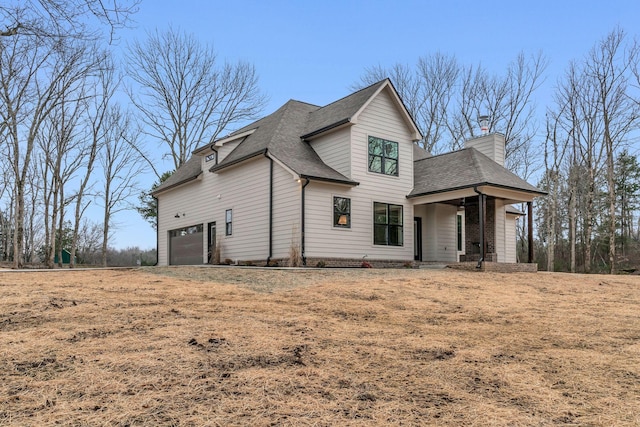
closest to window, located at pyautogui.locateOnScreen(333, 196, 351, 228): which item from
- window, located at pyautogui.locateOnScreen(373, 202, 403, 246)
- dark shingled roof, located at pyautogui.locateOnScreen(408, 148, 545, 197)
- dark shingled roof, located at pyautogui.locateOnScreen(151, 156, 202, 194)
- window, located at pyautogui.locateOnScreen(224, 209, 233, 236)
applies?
window, located at pyautogui.locateOnScreen(373, 202, 403, 246)

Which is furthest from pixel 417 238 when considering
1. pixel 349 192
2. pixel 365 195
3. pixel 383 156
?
pixel 349 192

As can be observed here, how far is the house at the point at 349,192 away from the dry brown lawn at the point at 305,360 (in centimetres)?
680

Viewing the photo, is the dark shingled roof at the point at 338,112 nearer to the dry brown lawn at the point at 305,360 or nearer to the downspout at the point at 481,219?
the downspout at the point at 481,219

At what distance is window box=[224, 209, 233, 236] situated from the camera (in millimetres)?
16769

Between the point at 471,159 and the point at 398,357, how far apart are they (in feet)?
43.4

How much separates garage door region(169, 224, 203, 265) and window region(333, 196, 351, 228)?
689 cm

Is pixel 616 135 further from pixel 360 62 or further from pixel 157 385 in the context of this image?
pixel 157 385

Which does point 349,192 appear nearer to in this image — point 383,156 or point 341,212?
point 341,212

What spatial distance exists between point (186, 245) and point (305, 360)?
55.2 feet

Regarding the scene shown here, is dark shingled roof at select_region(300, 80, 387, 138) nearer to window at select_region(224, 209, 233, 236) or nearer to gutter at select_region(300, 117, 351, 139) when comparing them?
gutter at select_region(300, 117, 351, 139)

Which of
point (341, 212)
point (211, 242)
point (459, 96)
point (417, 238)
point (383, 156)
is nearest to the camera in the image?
point (341, 212)

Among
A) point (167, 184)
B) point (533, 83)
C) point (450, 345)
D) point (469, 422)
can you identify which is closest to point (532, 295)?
point (450, 345)

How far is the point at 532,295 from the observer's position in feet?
30.0

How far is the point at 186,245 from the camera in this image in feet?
65.3
